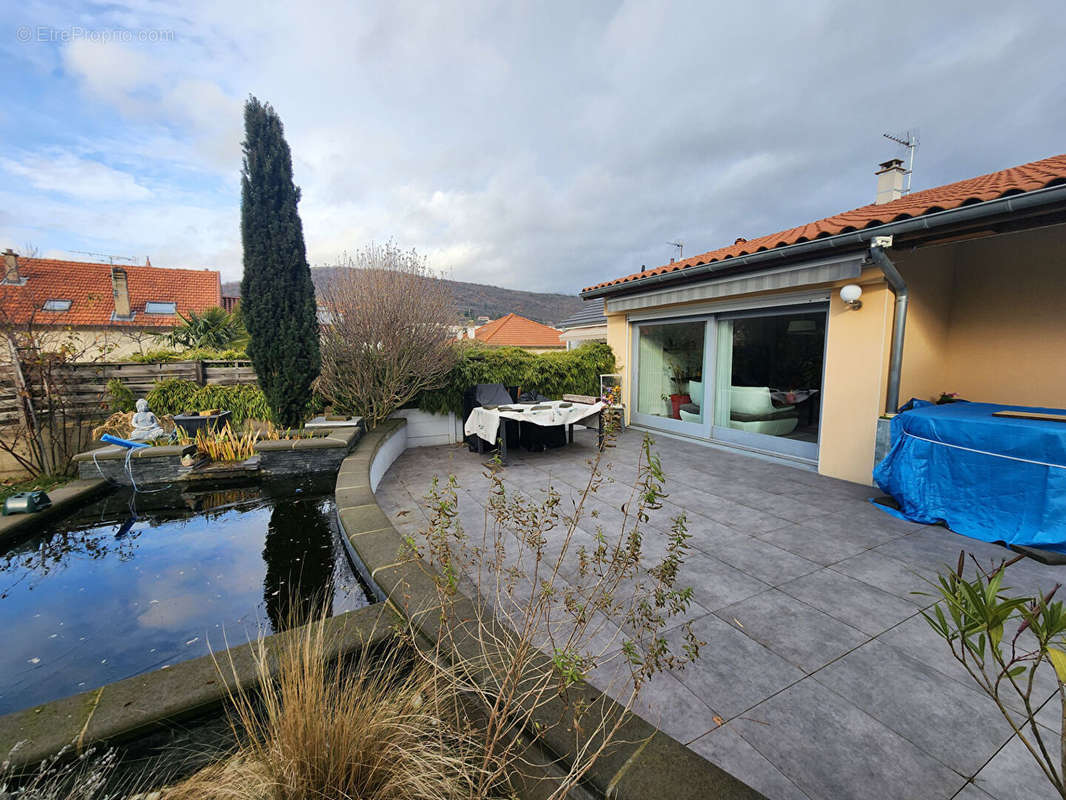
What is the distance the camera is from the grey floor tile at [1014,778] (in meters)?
1.47

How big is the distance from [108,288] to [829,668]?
26.4 meters

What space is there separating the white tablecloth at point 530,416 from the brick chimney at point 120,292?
19.1m

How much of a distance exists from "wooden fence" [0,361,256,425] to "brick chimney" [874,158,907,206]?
1077 centimetres

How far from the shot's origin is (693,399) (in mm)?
6977

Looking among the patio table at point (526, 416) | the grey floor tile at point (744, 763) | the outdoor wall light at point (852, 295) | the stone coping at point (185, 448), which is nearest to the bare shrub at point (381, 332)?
the stone coping at point (185, 448)

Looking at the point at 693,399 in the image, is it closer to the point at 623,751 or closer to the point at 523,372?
the point at 523,372

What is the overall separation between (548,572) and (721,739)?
1.45m

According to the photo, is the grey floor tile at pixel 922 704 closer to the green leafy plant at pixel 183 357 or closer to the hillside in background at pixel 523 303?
the green leafy plant at pixel 183 357

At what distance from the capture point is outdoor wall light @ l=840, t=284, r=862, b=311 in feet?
14.8

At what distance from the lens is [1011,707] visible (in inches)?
72.0

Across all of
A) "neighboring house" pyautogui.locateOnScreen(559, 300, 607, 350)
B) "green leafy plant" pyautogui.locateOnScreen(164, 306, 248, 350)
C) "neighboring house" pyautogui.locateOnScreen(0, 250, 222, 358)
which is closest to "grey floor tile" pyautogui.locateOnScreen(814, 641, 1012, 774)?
"green leafy plant" pyautogui.locateOnScreen(164, 306, 248, 350)

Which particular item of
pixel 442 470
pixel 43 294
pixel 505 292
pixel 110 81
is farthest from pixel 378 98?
pixel 505 292

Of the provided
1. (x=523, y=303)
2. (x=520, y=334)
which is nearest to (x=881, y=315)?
(x=520, y=334)

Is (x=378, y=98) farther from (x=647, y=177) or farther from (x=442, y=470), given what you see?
(x=647, y=177)
